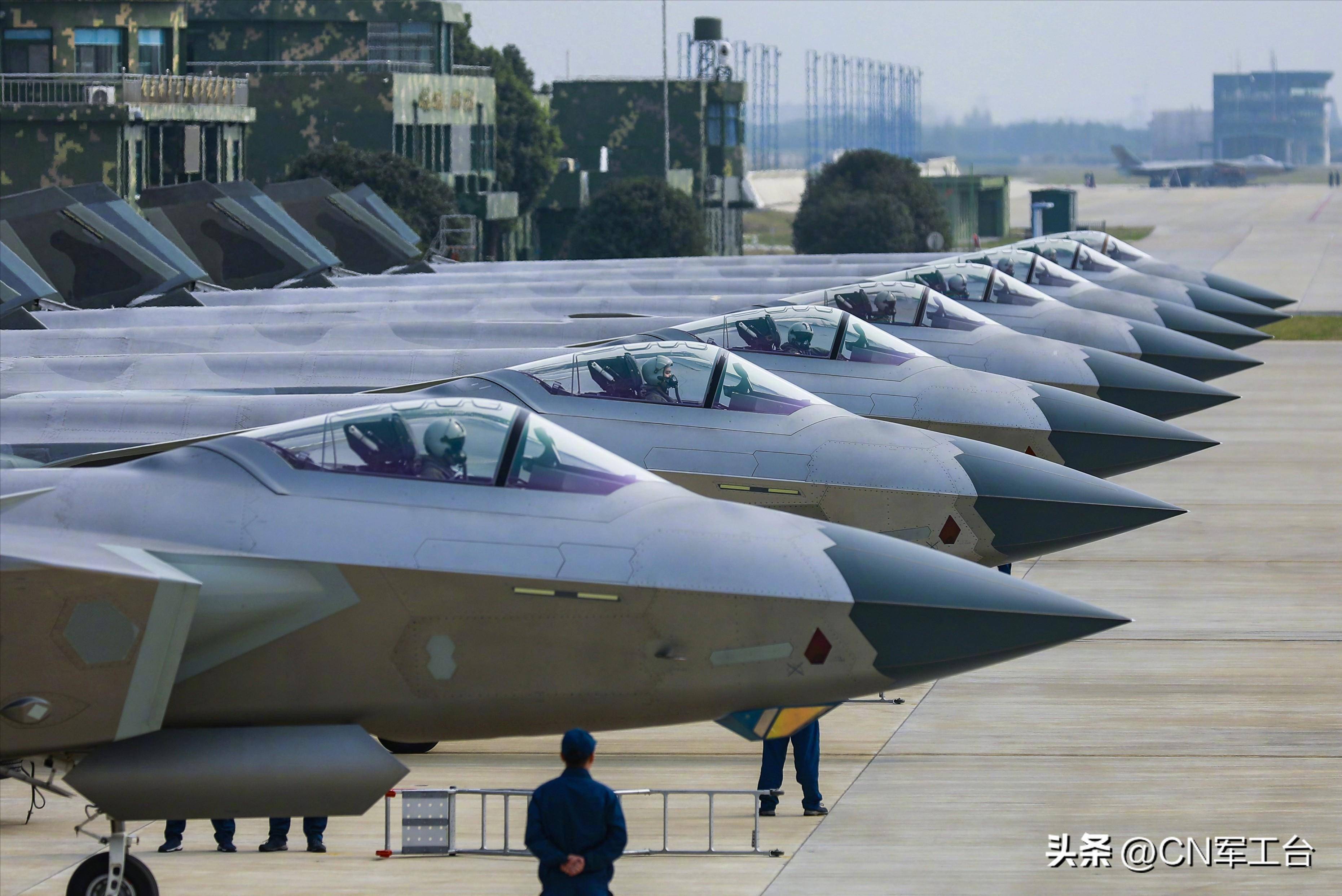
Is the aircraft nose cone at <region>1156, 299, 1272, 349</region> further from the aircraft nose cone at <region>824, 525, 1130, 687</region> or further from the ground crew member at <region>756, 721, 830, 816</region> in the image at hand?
the aircraft nose cone at <region>824, 525, 1130, 687</region>

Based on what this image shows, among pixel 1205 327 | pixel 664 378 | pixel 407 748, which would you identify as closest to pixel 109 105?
pixel 1205 327

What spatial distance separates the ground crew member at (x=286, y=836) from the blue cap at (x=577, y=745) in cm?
385

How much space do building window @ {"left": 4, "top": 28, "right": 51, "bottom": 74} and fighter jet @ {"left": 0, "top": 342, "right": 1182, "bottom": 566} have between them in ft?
170

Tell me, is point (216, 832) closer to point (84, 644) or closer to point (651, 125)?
point (84, 644)

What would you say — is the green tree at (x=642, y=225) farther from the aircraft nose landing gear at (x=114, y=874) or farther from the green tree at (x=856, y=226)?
the aircraft nose landing gear at (x=114, y=874)

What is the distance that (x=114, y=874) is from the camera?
30.2 feet

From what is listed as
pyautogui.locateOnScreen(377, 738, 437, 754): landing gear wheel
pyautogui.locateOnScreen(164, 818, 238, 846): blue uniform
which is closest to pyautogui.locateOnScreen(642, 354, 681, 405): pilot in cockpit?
pyautogui.locateOnScreen(377, 738, 437, 754): landing gear wheel

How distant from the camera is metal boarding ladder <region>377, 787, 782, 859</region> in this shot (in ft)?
37.5

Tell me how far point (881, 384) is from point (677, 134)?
275 feet

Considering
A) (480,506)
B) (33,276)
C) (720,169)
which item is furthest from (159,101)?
(480,506)

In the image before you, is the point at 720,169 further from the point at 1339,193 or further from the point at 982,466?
the point at 1339,193

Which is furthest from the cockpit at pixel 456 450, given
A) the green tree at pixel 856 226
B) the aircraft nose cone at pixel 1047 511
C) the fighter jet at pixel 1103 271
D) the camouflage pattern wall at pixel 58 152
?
the green tree at pixel 856 226

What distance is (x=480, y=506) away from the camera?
9367 mm

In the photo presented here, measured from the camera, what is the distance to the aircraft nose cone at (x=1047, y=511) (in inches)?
540
